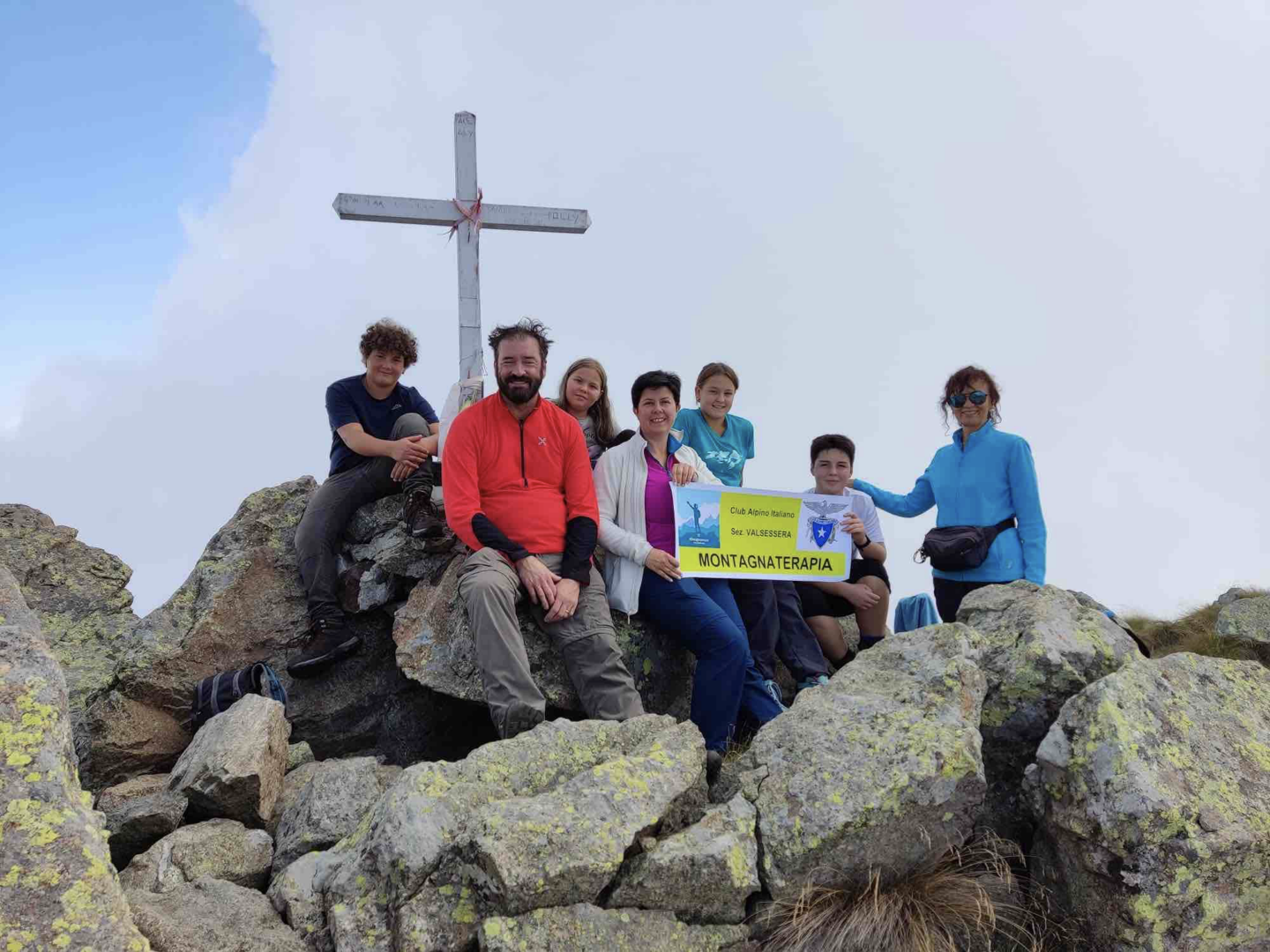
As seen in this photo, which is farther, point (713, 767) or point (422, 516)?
point (422, 516)

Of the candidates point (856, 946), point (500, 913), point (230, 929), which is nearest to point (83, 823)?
point (230, 929)

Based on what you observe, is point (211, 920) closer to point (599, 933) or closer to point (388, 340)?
point (599, 933)

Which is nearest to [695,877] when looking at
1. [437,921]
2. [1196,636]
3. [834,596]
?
[437,921]

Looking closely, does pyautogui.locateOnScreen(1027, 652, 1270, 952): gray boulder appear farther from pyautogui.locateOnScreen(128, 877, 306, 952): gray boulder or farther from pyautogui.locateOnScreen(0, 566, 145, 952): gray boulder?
pyautogui.locateOnScreen(0, 566, 145, 952): gray boulder

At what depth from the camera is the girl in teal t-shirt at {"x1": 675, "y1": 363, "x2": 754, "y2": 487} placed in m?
9.30

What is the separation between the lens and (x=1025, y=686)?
661 cm

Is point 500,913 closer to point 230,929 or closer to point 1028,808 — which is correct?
point 230,929

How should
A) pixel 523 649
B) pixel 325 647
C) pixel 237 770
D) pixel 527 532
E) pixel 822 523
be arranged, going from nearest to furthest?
pixel 237 770 → pixel 523 649 → pixel 527 532 → pixel 325 647 → pixel 822 523

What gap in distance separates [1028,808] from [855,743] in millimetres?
1347

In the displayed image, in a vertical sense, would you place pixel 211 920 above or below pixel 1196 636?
above

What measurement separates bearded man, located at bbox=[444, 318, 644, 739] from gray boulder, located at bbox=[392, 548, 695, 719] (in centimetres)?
28

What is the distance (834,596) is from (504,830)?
5.81 meters

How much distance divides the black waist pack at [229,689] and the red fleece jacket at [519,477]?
97.8 inches

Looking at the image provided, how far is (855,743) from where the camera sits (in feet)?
19.1
